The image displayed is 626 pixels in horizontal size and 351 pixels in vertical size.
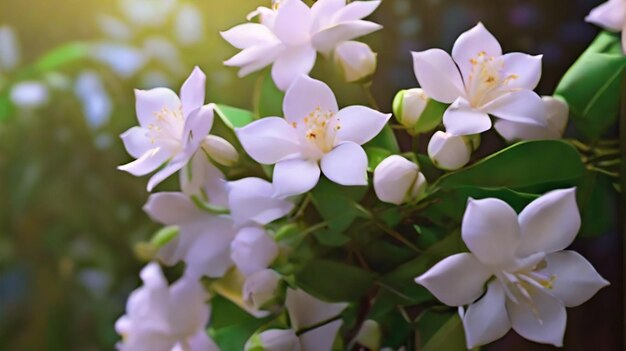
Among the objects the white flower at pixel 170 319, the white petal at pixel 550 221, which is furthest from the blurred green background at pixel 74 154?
the white petal at pixel 550 221

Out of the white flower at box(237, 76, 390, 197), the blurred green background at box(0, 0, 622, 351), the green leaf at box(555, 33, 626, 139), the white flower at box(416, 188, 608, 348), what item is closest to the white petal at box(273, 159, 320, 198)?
the white flower at box(237, 76, 390, 197)

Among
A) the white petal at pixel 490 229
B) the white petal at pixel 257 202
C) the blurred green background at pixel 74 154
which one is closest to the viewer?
the white petal at pixel 490 229

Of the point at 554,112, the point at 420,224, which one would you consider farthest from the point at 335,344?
the point at 554,112

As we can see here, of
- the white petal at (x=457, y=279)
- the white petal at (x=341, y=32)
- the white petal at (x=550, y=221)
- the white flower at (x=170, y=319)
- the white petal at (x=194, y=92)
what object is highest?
the white petal at (x=341, y=32)

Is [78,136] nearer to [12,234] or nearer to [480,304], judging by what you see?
[12,234]

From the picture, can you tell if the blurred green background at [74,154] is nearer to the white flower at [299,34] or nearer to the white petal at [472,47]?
the white flower at [299,34]

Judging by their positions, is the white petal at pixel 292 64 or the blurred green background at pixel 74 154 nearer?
the white petal at pixel 292 64

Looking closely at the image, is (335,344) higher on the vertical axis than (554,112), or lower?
lower
